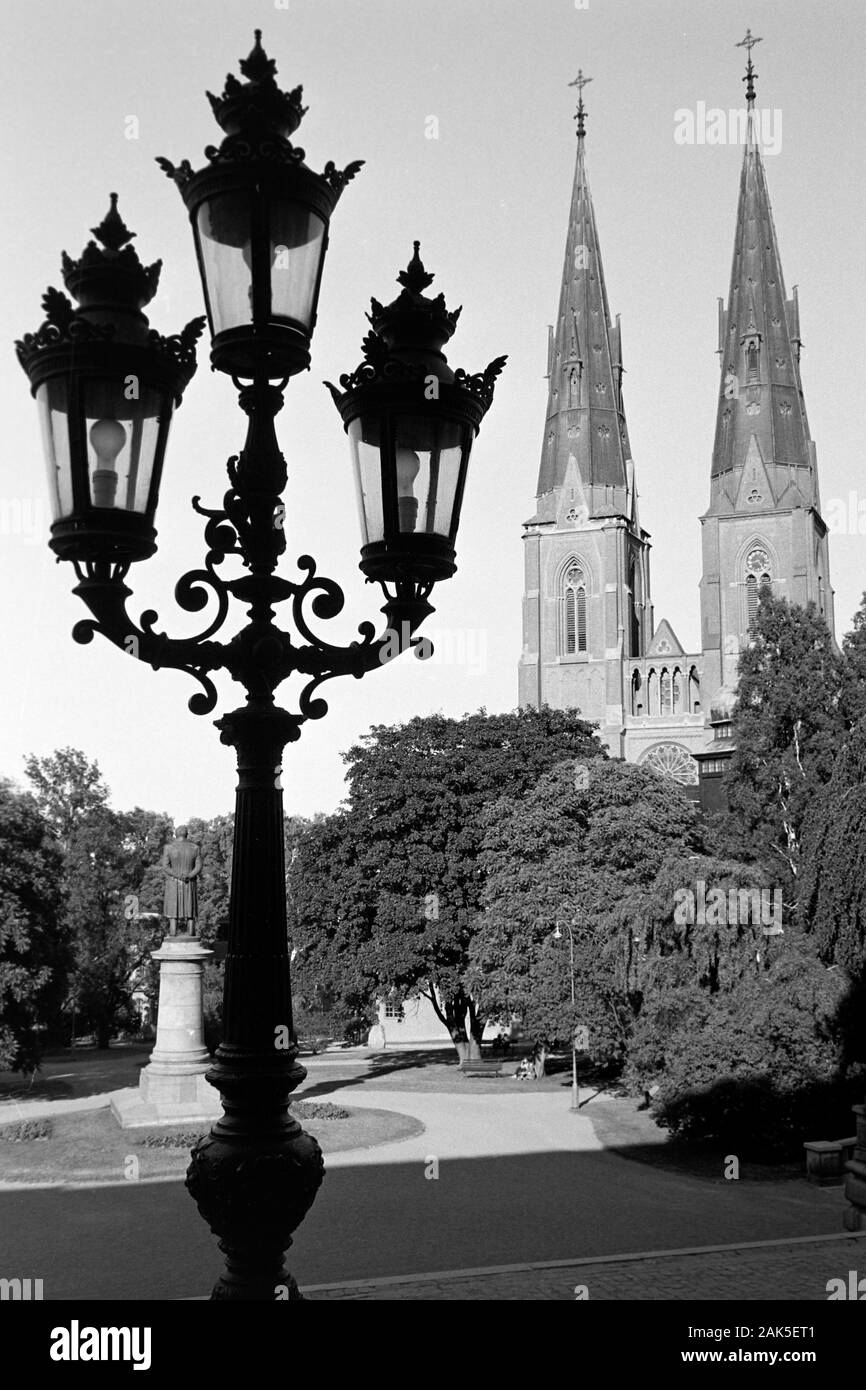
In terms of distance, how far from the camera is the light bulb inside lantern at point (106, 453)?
492cm

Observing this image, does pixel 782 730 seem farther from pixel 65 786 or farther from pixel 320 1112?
pixel 65 786

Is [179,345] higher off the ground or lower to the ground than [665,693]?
lower

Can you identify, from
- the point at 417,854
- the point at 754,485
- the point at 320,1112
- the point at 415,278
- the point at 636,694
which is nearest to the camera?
the point at 415,278

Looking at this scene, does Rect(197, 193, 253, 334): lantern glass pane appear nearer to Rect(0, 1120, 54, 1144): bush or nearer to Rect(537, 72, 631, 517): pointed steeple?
Rect(0, 1120, 54, 1144): bush

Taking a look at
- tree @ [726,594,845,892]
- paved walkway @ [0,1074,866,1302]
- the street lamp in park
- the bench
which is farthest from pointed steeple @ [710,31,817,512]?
paved walkway @ [0,1074,866,1302]

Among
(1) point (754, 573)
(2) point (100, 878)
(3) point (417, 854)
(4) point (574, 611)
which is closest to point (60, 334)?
(3) point (417, 854)

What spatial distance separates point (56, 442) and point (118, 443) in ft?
0.83

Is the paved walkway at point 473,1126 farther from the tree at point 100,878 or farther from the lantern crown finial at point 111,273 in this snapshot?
the tree at point 100,878

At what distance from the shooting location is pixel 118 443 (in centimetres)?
496

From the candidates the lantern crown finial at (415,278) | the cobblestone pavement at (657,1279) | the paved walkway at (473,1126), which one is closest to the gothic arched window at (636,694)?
the paved walkway at (473,1126)

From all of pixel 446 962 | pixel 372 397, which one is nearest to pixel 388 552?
pixel 372 397

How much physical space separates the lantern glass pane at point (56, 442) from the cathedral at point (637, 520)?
85.4 m

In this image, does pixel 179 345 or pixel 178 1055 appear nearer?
pixel 179 345
